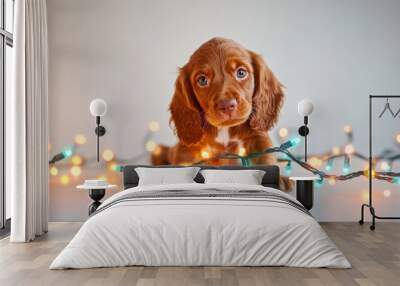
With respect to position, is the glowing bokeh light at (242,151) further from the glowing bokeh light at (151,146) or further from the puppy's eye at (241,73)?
the glowing bokeh light at (151,146)

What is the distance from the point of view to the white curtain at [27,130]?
17.4 feet

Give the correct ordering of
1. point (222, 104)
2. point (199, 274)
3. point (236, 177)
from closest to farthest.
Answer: point (199, 274) → point (236, 177) → point (222, 104)

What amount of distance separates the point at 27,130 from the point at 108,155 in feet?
4.72

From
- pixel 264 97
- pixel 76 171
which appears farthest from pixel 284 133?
pixel 76 171

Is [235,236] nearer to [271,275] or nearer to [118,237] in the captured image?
[271,275]

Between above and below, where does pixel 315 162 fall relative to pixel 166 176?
above

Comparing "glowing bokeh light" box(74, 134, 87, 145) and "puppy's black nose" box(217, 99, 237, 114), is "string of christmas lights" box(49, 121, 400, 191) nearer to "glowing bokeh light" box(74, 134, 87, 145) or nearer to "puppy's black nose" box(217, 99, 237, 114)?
"glowing bokeh light" box(74, 134, 87, 145)

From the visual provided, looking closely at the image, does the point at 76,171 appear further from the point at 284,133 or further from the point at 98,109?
the point at 284,133

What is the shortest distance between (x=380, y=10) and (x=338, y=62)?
0.85m

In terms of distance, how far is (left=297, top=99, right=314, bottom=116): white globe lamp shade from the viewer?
6.45 metres

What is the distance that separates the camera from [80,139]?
21.9 feet

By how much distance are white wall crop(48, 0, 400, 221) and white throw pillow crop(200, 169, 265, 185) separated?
88 centimetres

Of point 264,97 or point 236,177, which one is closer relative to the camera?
point 236,177

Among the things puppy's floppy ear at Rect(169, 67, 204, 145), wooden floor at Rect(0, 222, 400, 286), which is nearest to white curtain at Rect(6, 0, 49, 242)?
wooden floor at Rect(0, 222, 400, 286)
